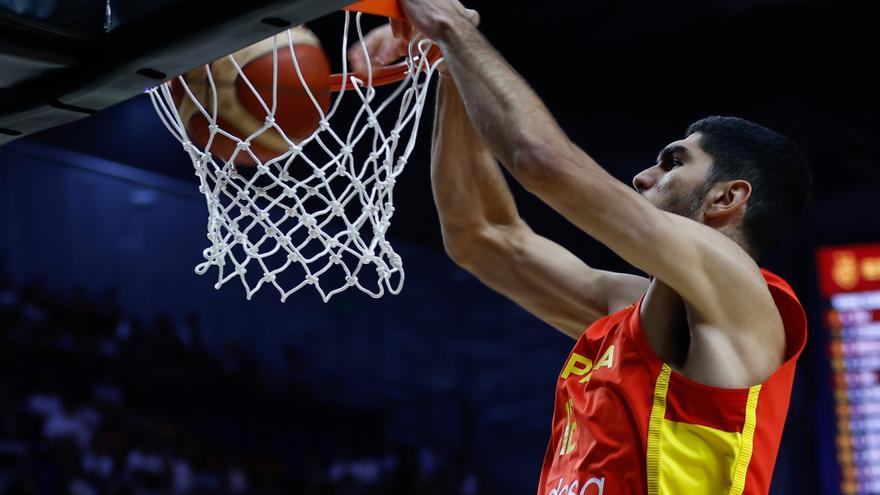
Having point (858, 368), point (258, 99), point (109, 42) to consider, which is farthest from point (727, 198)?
point (858, 368)

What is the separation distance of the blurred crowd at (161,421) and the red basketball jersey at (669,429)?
457cm

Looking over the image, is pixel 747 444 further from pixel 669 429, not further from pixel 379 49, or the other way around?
pixel 379 49

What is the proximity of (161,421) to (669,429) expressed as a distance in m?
5.71

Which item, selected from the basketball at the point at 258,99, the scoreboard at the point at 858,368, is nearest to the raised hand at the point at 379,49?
the basketball at the point at 258,99

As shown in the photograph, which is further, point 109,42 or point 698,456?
point 698,456

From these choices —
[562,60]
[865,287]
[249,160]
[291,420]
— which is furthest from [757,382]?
[291,420]

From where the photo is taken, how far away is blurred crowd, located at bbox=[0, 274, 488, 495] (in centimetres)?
615

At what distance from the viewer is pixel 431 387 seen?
9.10 metres

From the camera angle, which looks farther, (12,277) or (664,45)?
→ (12,277)

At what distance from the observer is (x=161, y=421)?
703cm

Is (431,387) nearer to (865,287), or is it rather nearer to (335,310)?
(335,310)

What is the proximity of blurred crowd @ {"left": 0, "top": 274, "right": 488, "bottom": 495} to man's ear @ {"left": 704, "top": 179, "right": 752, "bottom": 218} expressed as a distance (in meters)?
4.74

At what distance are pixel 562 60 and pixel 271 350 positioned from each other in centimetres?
372

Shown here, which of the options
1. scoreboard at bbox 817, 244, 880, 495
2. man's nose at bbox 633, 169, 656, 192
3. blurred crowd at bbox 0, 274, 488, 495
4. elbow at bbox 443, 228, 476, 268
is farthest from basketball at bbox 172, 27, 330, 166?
blurred crowd at bbox 0, 274, 488, 495
